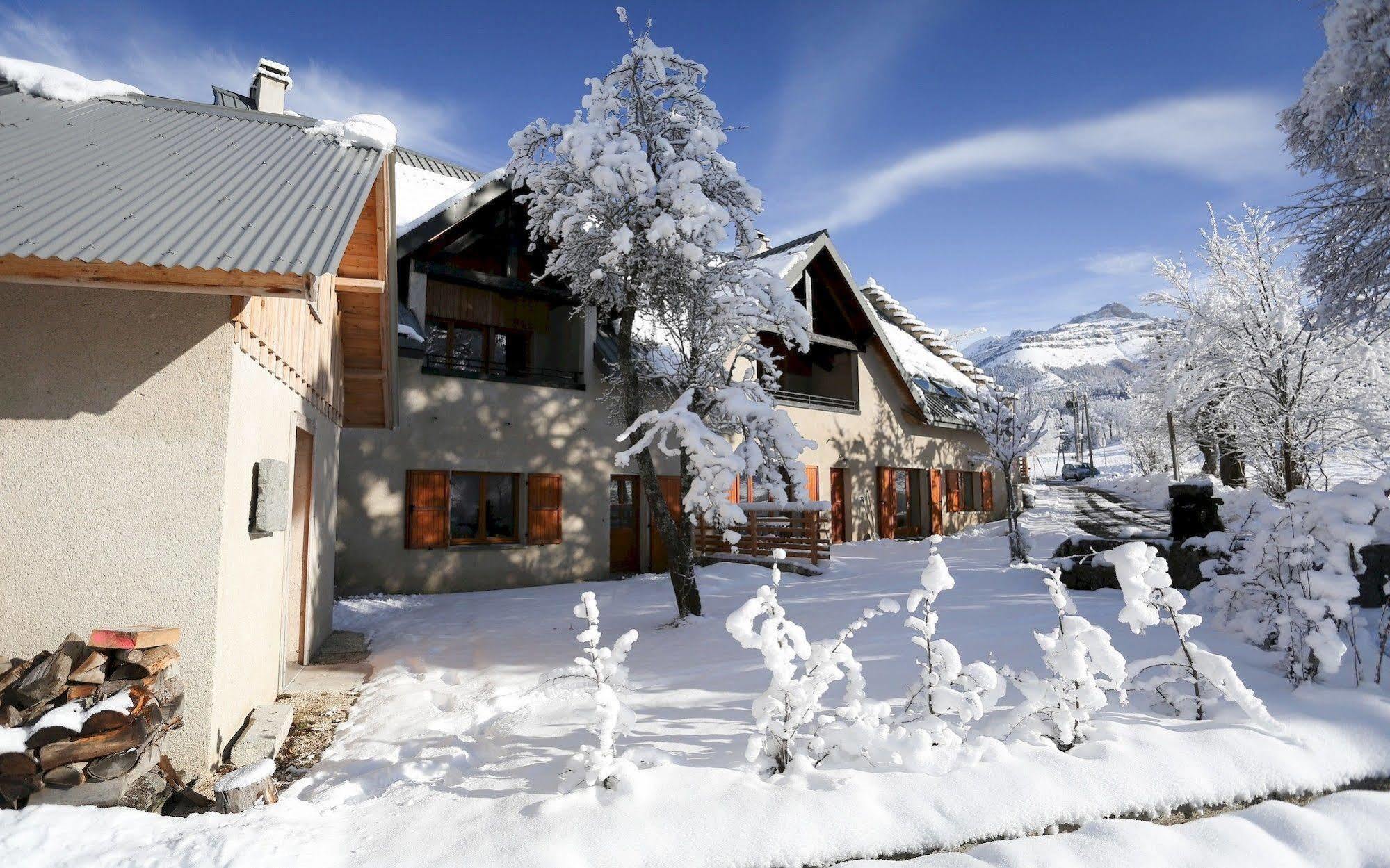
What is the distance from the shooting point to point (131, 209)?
3.68 metres

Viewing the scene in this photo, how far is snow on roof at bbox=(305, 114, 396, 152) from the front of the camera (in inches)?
217

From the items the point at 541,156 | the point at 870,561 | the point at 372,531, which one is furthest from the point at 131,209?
the point at 870,561

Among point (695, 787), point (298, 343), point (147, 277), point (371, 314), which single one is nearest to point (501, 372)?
point (371, 314)

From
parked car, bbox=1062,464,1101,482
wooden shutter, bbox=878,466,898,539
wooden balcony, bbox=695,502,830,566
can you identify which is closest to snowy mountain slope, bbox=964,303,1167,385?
parked car, bbox=1062,464,1101,482

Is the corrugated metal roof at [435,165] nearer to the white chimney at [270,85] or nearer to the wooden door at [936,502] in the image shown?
the white chimney at [270,85]

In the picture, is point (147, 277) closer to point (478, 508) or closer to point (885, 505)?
point (478, 508)

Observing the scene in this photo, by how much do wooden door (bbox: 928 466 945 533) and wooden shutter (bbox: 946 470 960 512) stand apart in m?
0.57

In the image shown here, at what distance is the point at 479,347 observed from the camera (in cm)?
1217

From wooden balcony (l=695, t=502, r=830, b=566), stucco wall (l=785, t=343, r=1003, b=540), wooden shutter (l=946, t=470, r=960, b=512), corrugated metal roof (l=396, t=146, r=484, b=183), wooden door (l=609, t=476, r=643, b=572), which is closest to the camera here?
wooden balcony (l=695, t=502, r=830, b=566)

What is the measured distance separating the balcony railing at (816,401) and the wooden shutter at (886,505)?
1.82m

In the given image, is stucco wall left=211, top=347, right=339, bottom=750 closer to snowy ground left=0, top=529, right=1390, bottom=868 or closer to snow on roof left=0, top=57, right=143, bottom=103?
snowy ground left=0, top=529, right=1390, bottom=868

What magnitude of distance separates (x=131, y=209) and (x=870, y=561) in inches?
414

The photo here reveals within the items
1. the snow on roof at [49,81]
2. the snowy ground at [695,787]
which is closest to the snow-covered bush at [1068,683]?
the snowy ground at [695,787]

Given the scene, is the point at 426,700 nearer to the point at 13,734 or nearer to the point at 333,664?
the point at 333,664
